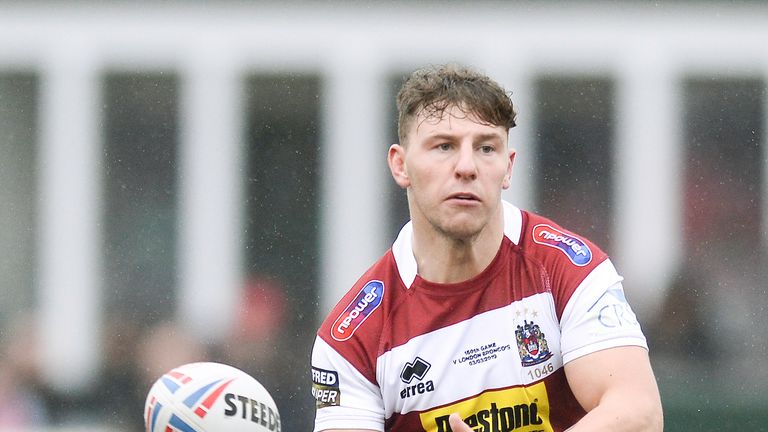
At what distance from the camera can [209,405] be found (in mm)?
5523

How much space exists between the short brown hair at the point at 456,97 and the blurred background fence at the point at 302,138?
8357 mm

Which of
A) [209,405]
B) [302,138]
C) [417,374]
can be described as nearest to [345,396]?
[417,374]

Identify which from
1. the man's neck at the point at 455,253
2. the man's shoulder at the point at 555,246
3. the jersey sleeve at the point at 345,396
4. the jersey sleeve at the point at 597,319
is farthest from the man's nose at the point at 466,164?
the jersey sleeve at the point at 345,396

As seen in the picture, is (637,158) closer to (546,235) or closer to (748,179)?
(748,179)

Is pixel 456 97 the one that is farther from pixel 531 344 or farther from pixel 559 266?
pixel 531 344

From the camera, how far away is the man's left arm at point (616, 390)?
15.2ft

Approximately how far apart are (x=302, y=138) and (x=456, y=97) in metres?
9.05

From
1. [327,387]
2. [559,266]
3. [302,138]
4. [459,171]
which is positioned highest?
[459,171]

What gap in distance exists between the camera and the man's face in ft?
16.3

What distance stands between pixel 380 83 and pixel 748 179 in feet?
11.8

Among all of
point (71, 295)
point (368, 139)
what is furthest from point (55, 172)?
point (368, 139)

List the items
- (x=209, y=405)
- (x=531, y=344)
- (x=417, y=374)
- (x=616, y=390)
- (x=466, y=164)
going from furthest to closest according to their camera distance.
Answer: (x=209, y=405)
(x=417, y=374)
(x=531, y=344)
(x=466, y=164)
(x=616, y=390)

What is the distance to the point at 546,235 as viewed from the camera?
5.18 m

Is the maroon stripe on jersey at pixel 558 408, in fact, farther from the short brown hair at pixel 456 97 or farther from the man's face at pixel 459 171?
the short brown hair at pixel 456 97
